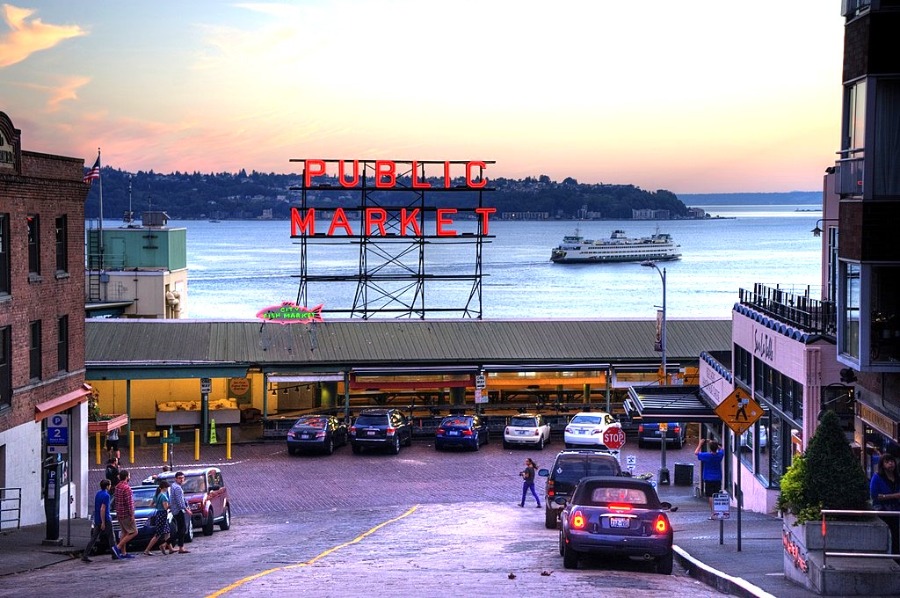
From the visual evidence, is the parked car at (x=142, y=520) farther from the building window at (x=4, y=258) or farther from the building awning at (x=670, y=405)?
the building awning at (x=670, y=405)

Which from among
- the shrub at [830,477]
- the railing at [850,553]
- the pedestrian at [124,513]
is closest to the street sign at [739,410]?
the shrub at [830,477]

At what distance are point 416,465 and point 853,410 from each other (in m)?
20.0

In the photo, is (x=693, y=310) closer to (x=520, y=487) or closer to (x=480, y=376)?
(x=480, y=376)

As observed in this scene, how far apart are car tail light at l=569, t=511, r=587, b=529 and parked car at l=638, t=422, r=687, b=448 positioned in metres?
25.1

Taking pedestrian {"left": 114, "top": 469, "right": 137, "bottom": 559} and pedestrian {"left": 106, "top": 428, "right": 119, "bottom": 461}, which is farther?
pedestrian {"left": 106, "top": 428, "right": 119, "bottom": 461}

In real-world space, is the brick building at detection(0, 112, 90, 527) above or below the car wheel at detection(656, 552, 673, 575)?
above

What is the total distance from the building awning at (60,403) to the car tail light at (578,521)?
16100 millimetres

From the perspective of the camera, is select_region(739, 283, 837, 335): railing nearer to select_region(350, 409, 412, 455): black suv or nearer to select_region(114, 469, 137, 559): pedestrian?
select_region(114, 469, 137, 559): pedestrian

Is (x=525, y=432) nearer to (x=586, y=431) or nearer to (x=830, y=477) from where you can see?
(x=586, y=431)

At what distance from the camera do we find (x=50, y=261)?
3070 cm

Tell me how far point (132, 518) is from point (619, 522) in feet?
30.7

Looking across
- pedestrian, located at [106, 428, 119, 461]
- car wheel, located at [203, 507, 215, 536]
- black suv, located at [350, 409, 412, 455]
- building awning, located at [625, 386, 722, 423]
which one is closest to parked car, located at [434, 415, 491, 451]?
black suv, located at [350, 409, 412, 455]

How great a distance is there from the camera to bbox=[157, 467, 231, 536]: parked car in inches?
1027

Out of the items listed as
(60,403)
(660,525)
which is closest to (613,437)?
(60,403)
